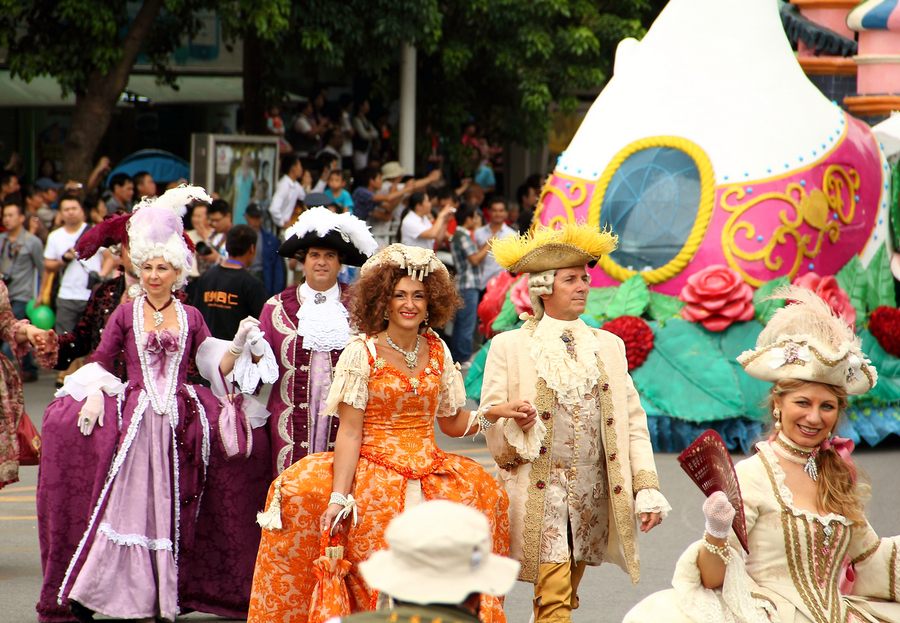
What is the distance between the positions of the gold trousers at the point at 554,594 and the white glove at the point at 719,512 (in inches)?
43.3

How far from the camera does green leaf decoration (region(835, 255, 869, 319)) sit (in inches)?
341

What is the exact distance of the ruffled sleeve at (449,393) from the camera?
441 cm

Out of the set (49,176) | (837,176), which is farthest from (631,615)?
(49,176)

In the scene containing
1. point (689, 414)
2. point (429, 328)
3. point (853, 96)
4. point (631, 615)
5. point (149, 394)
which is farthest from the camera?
point (853, 96)

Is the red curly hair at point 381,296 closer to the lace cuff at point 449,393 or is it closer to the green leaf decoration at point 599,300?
the lace cuff at point 449,393

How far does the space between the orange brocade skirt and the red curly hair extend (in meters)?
0.51

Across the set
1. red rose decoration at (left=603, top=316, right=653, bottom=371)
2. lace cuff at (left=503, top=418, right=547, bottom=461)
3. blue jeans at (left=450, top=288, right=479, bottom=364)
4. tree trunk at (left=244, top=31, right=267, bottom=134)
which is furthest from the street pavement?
tree trunk at (left=244, top=31, right=267, bottom=134)

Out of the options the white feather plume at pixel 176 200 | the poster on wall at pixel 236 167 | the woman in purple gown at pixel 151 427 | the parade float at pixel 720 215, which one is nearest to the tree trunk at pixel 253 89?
the poster on wall at pixel 236 167

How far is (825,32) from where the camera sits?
34.6 ft

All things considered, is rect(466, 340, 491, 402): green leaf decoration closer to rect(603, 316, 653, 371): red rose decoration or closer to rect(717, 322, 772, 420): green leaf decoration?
rect(603, 316, 653, 371): red rose decoration

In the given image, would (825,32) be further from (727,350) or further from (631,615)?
(631,615)

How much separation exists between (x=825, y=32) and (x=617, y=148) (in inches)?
116

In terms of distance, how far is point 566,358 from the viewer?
4449mm

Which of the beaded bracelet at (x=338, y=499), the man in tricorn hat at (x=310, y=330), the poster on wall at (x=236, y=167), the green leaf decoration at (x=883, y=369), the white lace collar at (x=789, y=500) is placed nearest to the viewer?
the white lace collar at (x=789, y=500)
